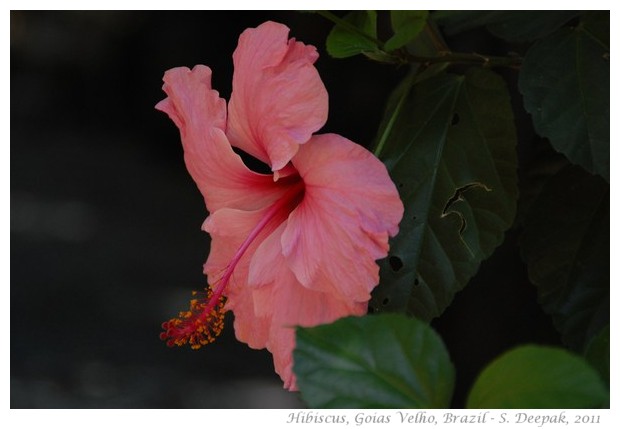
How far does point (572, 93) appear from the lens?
621 millimetres

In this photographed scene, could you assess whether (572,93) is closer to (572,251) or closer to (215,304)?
(572,251)

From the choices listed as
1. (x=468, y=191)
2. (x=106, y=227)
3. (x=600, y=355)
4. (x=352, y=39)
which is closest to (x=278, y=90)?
(x=352, y=39)

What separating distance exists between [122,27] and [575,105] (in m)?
2.14

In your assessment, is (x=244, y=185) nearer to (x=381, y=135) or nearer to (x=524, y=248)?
(x=381, y=135)

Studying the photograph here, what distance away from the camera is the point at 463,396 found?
1393mm

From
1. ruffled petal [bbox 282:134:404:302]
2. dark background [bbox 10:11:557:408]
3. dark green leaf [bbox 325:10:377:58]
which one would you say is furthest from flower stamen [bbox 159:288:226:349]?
dark background [bbox 10:11:557:408]

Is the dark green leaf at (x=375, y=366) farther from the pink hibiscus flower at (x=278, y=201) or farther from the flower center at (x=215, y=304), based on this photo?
the flower center at (x=215, y=304)

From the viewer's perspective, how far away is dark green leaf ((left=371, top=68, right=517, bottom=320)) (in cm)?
70

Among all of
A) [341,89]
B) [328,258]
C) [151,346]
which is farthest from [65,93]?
[328,258]

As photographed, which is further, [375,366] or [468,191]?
[468,191]

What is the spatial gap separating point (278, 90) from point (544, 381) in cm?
32

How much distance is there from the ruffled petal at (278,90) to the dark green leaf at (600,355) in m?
0.26

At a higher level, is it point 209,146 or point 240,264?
point 209,146

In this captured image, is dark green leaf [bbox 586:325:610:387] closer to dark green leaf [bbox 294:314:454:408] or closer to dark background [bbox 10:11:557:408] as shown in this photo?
dark green leaf [bbox 294:314:454:408]
